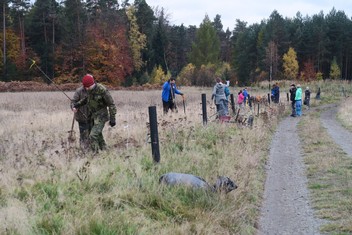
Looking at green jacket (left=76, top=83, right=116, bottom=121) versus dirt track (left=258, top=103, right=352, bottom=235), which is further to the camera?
green jacket (left=76, top=83, right=116, bottom=121)

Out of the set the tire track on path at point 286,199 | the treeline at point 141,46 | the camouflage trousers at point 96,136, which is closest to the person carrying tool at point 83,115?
the camouflage trousers at point 96,136

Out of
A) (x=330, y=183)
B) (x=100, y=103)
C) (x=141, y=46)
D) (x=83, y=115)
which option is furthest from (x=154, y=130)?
(x=141, y=46)

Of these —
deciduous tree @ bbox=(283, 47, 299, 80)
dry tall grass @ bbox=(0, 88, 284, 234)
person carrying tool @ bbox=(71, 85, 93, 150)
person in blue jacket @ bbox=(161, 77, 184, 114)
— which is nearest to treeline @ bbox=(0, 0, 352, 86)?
deciduous tree @ bbox=(283, 47, 299, 80)

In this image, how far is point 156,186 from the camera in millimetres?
5898

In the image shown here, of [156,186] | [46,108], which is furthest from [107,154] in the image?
[46,108]

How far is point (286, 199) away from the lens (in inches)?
286

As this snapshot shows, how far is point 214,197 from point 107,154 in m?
3.13

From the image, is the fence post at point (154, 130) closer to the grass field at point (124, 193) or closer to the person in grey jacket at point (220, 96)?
the grass field at point (124, 193)

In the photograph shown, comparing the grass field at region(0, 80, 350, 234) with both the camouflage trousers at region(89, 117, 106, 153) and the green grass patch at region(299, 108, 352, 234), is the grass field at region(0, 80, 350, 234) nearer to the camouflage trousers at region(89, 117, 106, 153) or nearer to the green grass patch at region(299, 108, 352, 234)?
the camouflage trousers at region(89, 117, 106, 153)

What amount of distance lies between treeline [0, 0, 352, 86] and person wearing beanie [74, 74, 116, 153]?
36476mm

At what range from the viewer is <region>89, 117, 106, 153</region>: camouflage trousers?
8.86 m

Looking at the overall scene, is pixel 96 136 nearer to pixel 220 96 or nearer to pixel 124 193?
pixel 124 193

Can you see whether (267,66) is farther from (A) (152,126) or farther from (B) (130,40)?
(A) (152,126)

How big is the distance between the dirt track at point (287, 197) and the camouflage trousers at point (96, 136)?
3.59m
